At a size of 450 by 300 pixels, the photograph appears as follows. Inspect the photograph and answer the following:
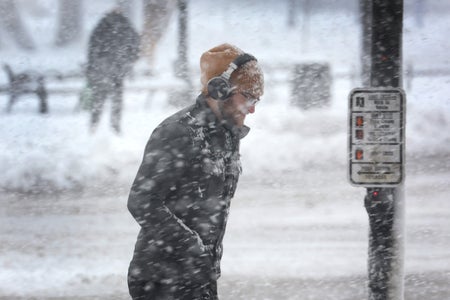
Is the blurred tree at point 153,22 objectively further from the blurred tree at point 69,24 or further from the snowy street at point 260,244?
the snowy street at point 260,244

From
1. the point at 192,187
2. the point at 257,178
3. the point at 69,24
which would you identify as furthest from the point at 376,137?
the point at 69,24

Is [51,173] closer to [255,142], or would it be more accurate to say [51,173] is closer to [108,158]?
[108,158]

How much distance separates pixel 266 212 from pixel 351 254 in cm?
195

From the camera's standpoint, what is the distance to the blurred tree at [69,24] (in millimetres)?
13312

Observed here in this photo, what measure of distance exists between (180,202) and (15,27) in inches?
437

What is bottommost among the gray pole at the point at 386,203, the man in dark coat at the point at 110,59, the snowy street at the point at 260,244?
the snowy street at the point at 260,244

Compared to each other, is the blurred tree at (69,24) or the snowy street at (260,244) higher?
the blurred tree at (69,24)

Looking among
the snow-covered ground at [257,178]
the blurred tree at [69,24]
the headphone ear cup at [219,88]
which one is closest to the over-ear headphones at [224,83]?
the headphone ear cup at [219,88]

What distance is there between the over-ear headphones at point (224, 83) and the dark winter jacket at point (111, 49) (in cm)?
970

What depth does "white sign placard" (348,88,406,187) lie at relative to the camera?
3.85m

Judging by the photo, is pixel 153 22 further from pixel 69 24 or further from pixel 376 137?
pixel 376 137

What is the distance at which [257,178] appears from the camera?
1105cm

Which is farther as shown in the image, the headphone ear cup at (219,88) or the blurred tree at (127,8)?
the blurred tree at (127,8)

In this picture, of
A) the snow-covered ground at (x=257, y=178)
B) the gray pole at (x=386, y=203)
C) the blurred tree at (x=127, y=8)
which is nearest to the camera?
the gray pole at (x=386, y=203)
